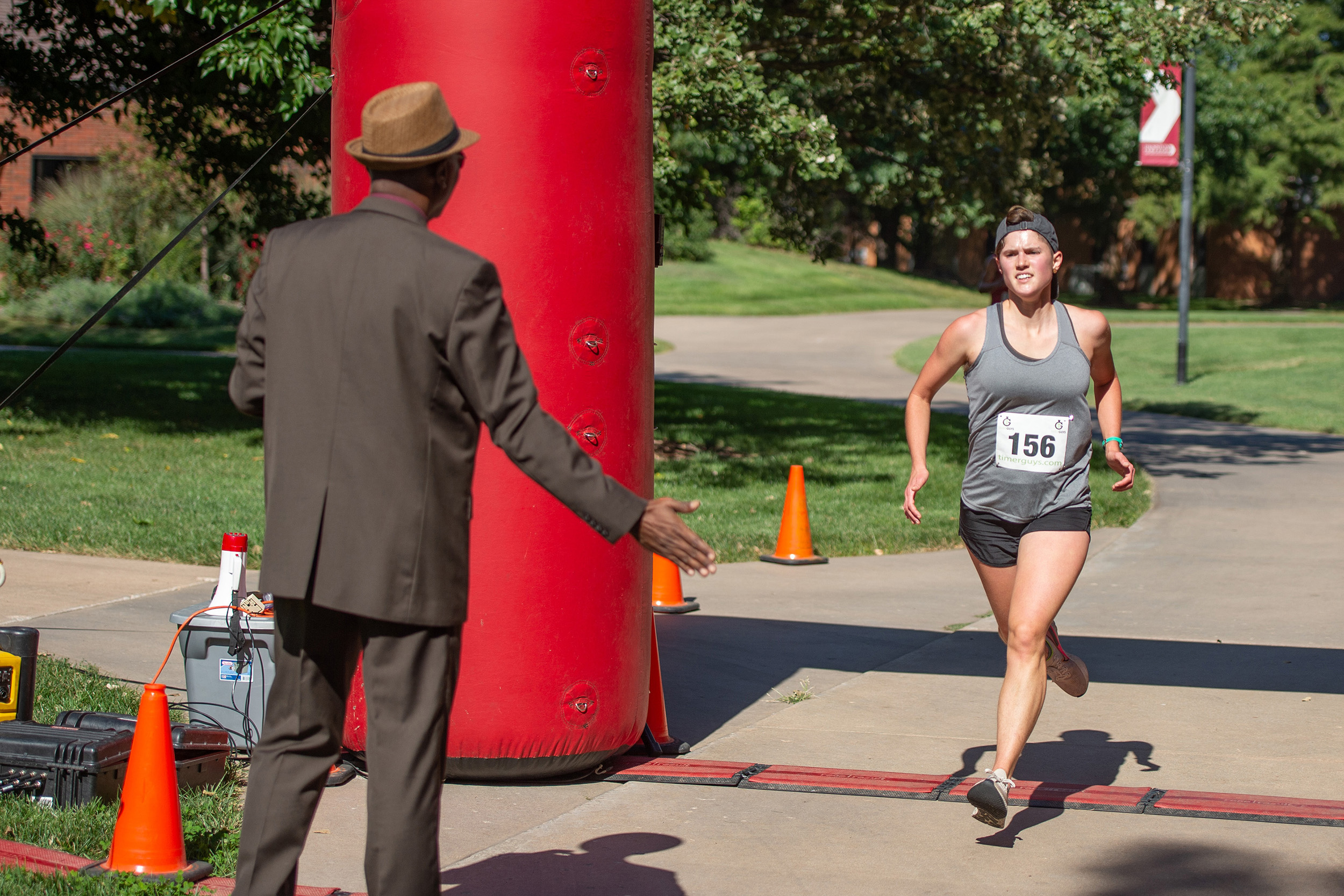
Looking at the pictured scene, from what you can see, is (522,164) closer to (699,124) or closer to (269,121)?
(699,124)

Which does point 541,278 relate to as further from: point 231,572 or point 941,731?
point 941,731

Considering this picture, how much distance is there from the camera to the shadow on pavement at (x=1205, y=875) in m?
3.94

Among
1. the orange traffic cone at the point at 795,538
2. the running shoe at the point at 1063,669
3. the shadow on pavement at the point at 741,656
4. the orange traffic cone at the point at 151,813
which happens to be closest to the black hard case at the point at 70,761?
the orange traffic cone at the point at 151,813

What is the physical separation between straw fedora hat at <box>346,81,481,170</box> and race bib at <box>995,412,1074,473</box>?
2.40 metres

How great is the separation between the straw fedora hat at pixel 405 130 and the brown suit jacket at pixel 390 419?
0.10m

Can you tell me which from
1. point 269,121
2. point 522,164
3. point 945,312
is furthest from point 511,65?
point 945,312

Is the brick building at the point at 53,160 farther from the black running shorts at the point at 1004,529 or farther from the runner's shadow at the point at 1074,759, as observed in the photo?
the black running shorts at the point at 1004,529

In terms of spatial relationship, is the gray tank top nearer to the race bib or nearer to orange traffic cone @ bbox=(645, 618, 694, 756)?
the race bib

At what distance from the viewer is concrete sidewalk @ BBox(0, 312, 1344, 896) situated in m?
4.10

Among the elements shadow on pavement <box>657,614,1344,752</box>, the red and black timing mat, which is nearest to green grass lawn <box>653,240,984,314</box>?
shadow on pavement <box>657,614,1344,752</box>

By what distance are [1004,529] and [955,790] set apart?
91 cm

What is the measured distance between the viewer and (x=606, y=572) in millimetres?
4789

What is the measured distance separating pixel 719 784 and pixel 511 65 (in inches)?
99.6

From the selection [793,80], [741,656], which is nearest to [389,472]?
[741,656]
